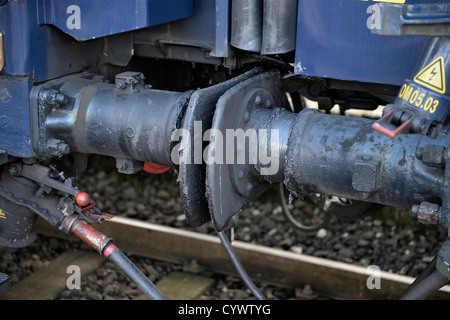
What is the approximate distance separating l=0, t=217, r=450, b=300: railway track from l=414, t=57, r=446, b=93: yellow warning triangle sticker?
1657mm

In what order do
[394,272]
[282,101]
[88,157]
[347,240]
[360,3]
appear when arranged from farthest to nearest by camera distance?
[347,240], [394,272], [88,157], [282,101], [360,3]

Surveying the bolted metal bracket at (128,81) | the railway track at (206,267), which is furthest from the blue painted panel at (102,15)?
the railway track at (206,267)

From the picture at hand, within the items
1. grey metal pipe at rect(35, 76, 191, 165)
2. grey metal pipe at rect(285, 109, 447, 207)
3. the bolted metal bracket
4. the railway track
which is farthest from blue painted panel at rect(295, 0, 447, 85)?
the railway track

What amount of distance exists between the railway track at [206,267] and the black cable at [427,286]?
→ 1057mm

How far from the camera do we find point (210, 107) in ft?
7.52

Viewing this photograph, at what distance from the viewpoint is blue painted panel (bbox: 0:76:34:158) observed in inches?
101

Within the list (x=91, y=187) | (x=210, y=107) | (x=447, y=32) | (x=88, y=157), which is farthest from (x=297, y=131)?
(x=91, y=187)

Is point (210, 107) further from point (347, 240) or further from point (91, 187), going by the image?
point (91, 187)

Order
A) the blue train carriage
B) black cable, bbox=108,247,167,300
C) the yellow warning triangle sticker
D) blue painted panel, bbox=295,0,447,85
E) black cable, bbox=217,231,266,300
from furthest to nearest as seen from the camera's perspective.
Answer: black cable, bbox=217,231,266,300 < black cable, bbox=108,247,167,300 < blue painted panel, bbox=295,0,447,85 < the blue train carriage < the yellow warning triangle sticker

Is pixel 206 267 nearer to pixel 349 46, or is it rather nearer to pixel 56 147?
pixel 56 147

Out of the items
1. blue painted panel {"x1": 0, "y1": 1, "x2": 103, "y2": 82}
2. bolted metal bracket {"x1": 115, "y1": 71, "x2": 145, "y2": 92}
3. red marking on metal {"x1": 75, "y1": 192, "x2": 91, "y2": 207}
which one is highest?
blue painted panel {"x1": 0, "y1": 1, "x2": 103, "y2": 82}

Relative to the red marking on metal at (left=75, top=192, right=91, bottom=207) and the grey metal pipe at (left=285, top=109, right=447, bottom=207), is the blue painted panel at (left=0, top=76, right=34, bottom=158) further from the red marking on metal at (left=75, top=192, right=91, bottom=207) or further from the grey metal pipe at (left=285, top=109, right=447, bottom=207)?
the grey metal pipe at (left=285, top=109, right=447, bottom=207)

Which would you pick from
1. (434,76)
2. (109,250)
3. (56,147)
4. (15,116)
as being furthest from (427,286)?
(15,116)
